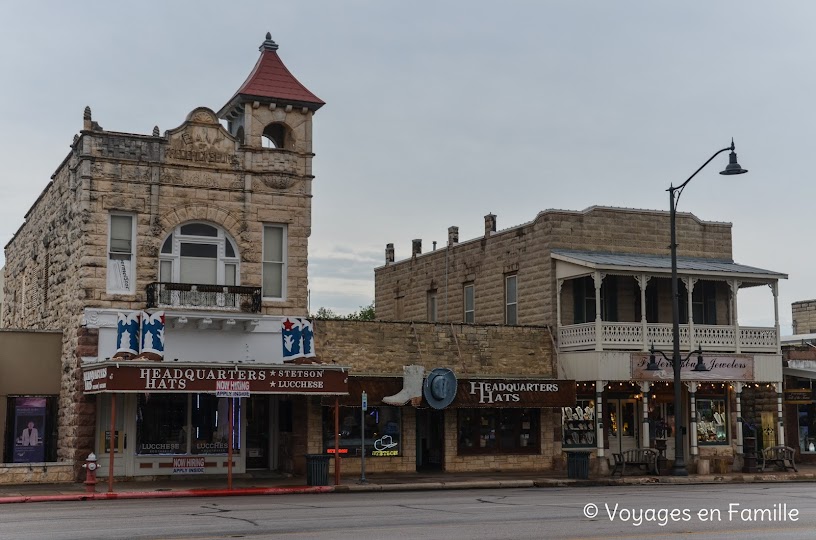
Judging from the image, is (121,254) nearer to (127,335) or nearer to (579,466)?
(127,335)

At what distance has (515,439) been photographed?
3409 centimetres

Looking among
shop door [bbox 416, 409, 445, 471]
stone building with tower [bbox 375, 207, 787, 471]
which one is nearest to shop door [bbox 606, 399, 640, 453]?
stone building with tower [bbox 375, 207, 787, 471]

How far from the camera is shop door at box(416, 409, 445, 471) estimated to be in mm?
33500

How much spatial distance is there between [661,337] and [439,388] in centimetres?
788

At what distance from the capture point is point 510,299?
3778cm

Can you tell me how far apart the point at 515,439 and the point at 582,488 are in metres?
6.18

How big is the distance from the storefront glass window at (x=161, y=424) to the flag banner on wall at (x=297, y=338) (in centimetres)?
310

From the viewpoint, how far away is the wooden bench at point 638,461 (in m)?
32.2

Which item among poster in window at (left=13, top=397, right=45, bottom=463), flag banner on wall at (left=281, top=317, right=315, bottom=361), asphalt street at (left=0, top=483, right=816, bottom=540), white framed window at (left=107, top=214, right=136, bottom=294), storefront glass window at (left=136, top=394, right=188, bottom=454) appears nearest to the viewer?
asphalt street at (left=0, top=483, right=816, bottom=540)

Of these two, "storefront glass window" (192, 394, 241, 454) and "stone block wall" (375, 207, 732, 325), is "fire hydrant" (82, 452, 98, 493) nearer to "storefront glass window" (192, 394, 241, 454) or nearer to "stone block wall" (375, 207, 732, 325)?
"storefront glass window" (192, 394, 241, 454)

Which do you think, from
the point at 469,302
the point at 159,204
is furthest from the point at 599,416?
the point at 159,204

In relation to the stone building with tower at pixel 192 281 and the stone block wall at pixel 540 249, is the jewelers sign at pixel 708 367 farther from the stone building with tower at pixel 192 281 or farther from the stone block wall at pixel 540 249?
the stone building with tower at pixel 192 281

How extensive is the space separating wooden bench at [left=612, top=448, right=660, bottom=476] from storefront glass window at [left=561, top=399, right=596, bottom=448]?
2101 millimetres

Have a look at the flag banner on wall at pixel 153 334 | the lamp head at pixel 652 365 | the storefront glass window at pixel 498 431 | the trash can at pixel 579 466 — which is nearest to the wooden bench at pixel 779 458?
the lamp head at pixel 652 365
